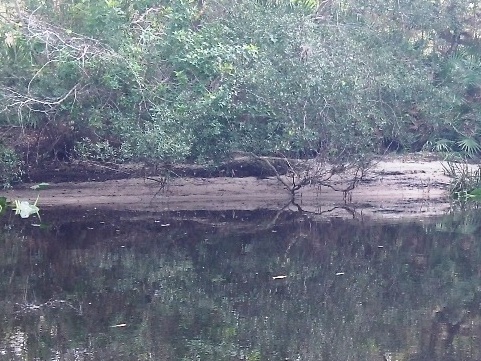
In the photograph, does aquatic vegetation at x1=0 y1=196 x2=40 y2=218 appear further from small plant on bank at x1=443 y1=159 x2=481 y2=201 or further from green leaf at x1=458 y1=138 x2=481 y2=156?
green leaf at x1=458 y1=138 x2=481 y2=156

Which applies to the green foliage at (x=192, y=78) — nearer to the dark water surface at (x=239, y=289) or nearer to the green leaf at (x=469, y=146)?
the dark water surface at (x=239, y=289)

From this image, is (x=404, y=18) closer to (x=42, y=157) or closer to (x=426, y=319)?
(x=42, y=157)

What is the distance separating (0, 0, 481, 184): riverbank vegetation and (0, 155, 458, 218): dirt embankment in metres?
0.85

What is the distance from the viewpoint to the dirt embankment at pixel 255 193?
17.0 m

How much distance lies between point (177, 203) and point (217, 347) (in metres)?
10.2

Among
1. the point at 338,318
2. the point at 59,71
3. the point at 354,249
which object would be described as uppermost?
the point at 59,71

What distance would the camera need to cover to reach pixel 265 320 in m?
8.28

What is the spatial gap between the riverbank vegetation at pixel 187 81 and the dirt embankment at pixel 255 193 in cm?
85

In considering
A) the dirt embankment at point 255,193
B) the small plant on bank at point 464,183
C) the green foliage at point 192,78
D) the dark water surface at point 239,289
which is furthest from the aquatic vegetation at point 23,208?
the small plant on bank at point 464,183

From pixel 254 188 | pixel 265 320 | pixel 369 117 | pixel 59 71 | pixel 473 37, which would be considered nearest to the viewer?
pixel 265 320

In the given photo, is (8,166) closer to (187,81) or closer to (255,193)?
(187,81)

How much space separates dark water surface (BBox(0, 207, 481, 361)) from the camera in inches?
290

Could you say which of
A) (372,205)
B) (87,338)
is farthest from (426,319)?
(372,205)

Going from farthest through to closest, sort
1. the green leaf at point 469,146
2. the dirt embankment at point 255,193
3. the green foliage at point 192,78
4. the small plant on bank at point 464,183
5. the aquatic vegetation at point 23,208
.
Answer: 1. the green leaf at point 469,146
2. the small plant on bank at point 464,183
3. the dirt embankment at point 255,193
4. the green foliage at point 192,78
5. the aquatic vegetation at point 23,208
